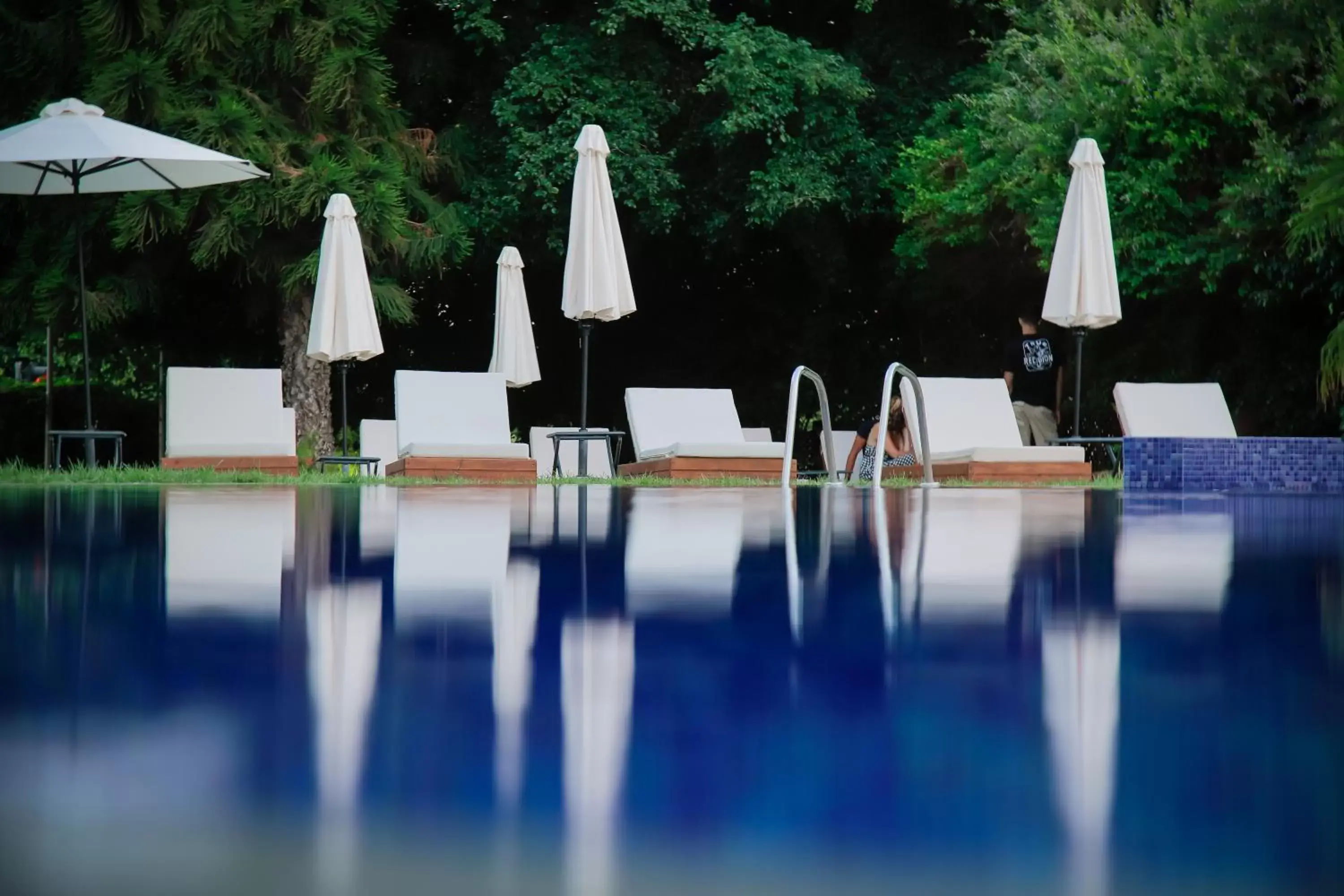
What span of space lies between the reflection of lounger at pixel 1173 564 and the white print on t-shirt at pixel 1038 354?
8.37 m

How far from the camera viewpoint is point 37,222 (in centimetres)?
1619

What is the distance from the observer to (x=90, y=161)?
11938 millimetres

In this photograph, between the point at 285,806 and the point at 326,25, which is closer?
the point at 285,806

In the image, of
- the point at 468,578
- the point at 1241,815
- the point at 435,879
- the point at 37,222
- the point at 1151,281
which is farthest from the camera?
A: the point at 37,222

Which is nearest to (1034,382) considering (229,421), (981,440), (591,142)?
(981,440)

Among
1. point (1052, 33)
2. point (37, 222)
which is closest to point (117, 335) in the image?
point (37, 222)

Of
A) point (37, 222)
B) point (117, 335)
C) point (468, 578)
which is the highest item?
point (37, 222)

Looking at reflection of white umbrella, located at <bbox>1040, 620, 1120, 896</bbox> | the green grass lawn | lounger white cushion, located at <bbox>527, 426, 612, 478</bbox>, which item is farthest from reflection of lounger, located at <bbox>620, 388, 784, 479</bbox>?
reflection of white umbrella, located at <bbox>1040, 620, 1120, 896</bbox>

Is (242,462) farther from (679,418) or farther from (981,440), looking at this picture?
(981,440)

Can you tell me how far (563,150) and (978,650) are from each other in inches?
606

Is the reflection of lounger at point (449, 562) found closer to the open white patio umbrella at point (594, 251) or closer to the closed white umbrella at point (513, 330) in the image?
the open white patio umbrella at point (594, 251)

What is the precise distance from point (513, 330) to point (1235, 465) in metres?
7.94

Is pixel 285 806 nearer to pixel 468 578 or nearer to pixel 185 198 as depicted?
pixel 468 578

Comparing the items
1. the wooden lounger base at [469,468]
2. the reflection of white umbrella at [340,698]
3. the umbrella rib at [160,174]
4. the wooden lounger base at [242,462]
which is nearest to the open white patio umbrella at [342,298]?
the wooden lounger base at [242,462]
